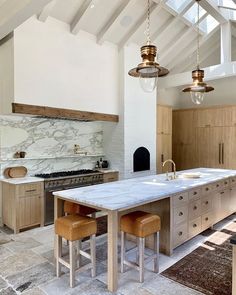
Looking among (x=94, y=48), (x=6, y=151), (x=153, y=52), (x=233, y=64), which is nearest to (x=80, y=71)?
(x=94, y=48)

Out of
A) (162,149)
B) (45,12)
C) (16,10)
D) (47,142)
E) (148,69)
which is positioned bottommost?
(162,149)

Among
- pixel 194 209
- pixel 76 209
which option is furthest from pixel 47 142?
pixel 194 209

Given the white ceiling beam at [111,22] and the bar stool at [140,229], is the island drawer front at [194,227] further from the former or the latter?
the white ceiling beam at [111,22]

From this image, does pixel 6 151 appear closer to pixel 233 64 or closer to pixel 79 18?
pixel 79 18

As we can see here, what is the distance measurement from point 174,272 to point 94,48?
4.51 metres

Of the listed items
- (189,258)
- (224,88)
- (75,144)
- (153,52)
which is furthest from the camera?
(224,88)

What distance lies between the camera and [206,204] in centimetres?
404

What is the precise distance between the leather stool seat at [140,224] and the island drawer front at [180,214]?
0.56 m

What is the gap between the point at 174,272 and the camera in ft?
9.51

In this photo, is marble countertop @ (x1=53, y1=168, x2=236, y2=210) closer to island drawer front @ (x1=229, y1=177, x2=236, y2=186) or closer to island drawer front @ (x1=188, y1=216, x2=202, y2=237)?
island drawer front @ (x1=188, y1=216, x2=202, y2=237)

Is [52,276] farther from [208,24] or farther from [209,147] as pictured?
[208,24]

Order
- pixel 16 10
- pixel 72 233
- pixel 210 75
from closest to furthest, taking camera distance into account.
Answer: pixel 72 233, pixel 16 10, pixel 210 75

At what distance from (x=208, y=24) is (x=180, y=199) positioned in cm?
542

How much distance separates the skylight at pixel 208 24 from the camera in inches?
257
